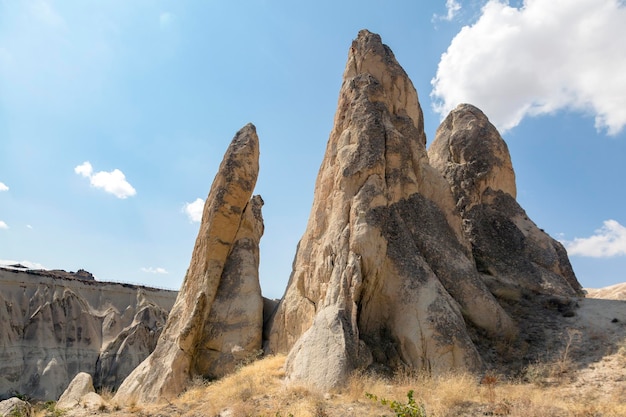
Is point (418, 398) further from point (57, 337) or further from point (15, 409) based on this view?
point (57, 337)

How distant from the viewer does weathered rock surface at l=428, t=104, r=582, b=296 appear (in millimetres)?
14281

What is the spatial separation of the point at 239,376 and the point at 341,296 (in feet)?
10.0

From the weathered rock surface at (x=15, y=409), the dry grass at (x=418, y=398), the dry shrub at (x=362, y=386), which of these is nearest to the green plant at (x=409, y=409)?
the dry grass at (x=418, y=398)

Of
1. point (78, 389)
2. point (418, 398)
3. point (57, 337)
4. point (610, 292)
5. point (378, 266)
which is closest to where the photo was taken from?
point (418, 398)

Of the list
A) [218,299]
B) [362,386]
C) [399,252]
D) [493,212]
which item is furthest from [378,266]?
[493,212]

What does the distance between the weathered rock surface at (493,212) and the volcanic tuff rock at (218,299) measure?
728 cm

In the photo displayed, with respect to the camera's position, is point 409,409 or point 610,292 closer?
point 409,409

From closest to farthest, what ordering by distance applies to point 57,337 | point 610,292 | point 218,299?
point 218,299, point 610,292, point 57,337

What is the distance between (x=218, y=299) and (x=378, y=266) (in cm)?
528

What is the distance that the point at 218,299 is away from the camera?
44.1 ft

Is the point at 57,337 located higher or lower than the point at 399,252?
lower

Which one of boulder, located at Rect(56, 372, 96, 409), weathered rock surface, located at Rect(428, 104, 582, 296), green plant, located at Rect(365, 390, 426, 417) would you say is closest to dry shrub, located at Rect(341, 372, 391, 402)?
green plant, located at Rect(365, 390, 426, 417)

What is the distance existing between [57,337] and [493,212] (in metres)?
33.1

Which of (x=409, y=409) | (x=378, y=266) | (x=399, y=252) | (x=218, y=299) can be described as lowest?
(x=409, y=409)
